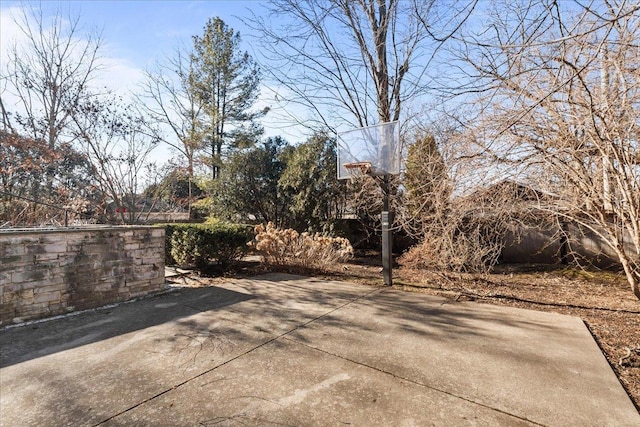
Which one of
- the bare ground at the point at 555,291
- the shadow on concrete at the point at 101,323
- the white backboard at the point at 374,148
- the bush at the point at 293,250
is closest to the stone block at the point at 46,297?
the shadow on concrete at the point at 101,323

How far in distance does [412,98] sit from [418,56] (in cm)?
89

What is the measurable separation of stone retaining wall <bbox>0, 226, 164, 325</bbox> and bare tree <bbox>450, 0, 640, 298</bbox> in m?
5.22

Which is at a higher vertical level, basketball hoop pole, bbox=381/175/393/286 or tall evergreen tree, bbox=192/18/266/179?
tall evergreen tree, bbox=192/18/266/179

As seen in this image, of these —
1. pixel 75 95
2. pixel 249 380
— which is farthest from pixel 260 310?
pixel 75 95

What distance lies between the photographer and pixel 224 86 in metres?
15.1

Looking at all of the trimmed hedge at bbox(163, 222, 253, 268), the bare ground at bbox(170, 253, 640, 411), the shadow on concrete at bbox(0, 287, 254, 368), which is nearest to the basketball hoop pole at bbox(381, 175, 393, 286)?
the bare ground at bbox(170, 253, 640, 411)

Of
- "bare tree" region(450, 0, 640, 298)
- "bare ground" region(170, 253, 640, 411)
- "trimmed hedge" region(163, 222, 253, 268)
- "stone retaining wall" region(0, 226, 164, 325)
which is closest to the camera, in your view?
"bare tree" region(450, 0, 640, 298)

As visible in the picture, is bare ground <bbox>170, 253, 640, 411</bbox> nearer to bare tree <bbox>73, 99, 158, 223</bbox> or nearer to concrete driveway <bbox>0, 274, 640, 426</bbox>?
concrete driveway <bbox>0, 274, 640, 426</bbox>

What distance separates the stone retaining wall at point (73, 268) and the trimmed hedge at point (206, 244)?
4.04ft

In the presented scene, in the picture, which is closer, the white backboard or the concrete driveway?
the concrete driveway

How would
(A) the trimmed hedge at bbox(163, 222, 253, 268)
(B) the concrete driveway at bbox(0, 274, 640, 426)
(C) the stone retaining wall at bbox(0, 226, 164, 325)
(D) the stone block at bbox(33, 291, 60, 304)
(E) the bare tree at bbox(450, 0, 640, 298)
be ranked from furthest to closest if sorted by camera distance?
(A) the trimmed hedge at bbox(163, 222, 253, 268) < (D) the stone block at bbox(33, 291, 60, 304) < (C) the stone retaining wall at bbox(0, 226, 164, 325) < (E) the bare tree at bbox(450, 0, 640, 298) < (B) the concrete driveway at bbox(0, 274, 640, 426)

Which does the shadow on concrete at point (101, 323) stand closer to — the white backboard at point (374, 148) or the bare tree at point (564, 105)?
the white backboard at point (374, 148)

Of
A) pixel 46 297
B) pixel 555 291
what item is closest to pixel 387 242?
pixel 555 291

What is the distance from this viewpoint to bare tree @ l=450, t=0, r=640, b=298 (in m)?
2.99
